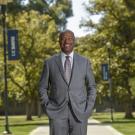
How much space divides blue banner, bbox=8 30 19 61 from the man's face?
70.5ft

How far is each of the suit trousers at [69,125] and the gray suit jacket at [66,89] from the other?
0.15 feet

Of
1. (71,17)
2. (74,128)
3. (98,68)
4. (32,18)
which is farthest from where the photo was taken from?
(71,17)

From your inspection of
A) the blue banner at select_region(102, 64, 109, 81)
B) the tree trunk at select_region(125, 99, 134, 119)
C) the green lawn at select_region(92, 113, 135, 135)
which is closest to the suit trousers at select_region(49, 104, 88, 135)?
the green lawn at select_region(92, 113, 135, 135)

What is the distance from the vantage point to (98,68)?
46.3 metres

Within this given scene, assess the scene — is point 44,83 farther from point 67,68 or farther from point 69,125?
point 69,125

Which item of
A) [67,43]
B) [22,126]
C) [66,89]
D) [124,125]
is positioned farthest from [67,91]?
[22,126]

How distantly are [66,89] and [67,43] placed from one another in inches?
20.2

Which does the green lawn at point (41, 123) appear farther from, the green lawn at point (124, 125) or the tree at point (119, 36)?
the tree at point (119, 36)

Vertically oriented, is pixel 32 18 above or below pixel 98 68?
above

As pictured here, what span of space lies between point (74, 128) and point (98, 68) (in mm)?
39851

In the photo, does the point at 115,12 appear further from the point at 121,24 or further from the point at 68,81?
the point at 68,81

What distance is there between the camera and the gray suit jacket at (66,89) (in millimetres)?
6531

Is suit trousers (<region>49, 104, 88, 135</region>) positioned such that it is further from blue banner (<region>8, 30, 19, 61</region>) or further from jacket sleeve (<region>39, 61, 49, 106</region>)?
blue banner (<region>8, 30, 19, 61</region>)

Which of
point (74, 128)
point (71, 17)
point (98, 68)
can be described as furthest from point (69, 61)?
point (71, 17)
